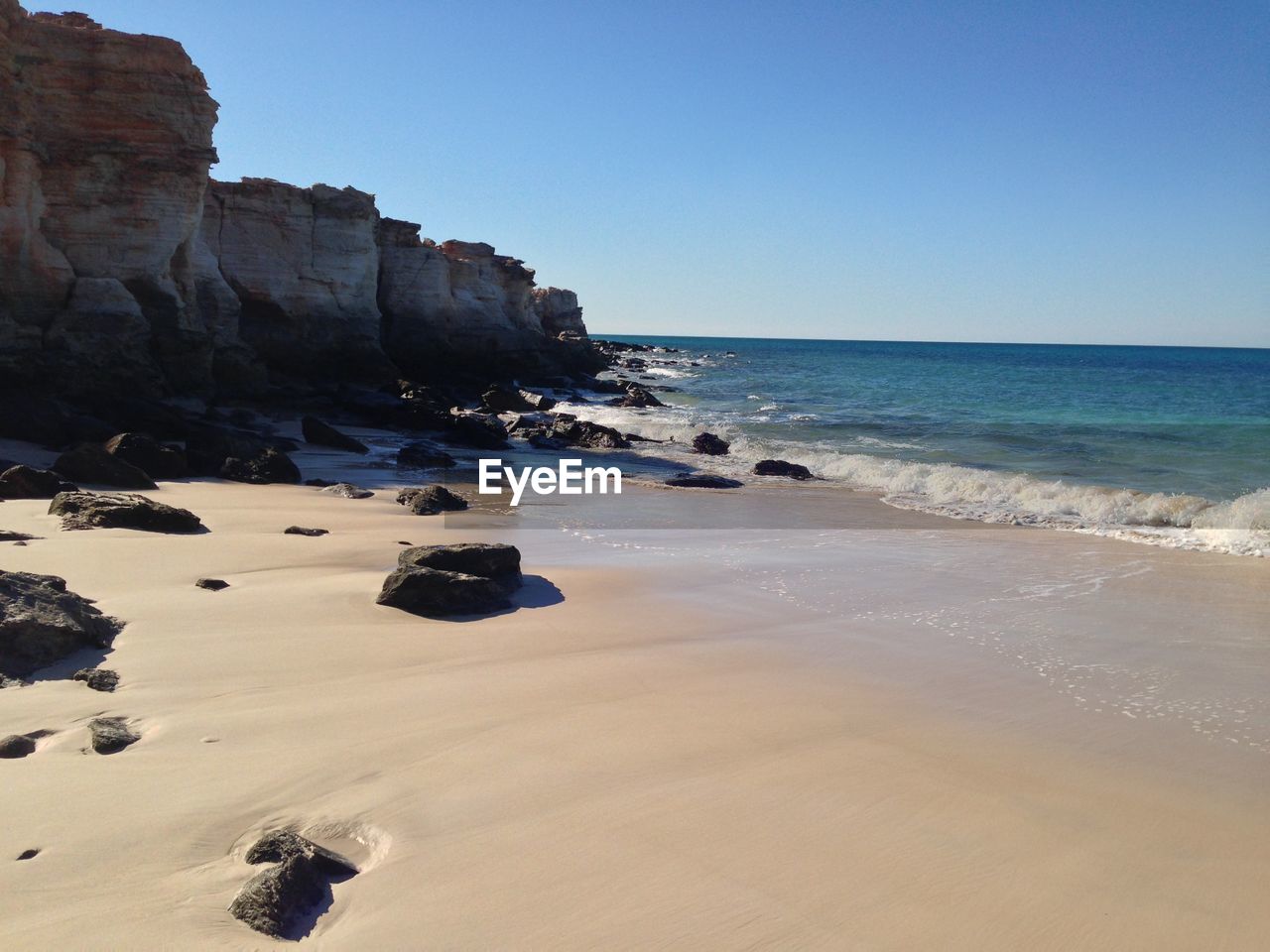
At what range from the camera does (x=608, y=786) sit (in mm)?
3359

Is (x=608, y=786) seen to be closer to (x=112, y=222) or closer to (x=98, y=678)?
(x=98, y=678)

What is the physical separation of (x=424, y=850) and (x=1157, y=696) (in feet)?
13.2

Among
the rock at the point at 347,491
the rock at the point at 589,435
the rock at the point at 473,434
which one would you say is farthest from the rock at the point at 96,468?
the rock at the point at 589,435

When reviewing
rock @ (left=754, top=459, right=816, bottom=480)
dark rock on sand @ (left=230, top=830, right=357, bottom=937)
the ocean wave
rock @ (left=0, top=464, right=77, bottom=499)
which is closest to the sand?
dark rock on sand @ (left=230, top=830, right=357, bottom=937)

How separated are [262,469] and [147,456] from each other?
4.21 feet

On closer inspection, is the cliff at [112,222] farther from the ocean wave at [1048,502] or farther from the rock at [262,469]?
the ocean wave at [1048,502]

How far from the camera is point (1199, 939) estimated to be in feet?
8.77

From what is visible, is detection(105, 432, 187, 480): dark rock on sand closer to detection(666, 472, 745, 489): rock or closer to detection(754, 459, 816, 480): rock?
detection(666, 472, 745, 489): rock

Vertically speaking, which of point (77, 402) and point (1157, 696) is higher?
point (77, 402)

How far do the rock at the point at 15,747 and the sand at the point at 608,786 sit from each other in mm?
62

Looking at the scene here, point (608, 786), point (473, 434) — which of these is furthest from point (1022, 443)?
point (608, 786)

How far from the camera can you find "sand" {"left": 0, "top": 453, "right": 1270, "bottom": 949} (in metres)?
2.59

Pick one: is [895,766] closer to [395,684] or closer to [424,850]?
[424,850]

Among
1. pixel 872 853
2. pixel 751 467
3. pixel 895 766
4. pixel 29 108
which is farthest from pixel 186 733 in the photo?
pixel 29 108
